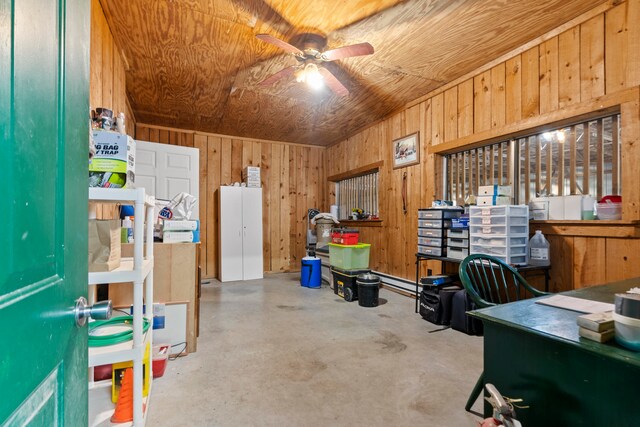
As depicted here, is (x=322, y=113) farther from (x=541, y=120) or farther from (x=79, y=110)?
(x=79, y=110)

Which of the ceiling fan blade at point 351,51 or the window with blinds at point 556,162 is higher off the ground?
the ceiling fan blade at point 351,51

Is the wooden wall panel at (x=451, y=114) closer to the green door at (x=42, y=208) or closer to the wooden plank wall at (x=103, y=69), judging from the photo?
the wooden plank wall at (x=103, y=69)

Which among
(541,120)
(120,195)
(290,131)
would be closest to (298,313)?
(120,195)

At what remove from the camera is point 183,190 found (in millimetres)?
5145

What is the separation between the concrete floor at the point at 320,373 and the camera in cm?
181

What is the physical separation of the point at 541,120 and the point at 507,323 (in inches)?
101

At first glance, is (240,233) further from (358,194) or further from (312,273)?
(358,194)

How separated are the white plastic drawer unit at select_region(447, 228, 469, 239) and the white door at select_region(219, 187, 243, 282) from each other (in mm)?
3700

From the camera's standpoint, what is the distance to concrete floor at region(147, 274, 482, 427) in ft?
5.92

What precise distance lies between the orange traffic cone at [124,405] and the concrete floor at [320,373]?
0.28 m

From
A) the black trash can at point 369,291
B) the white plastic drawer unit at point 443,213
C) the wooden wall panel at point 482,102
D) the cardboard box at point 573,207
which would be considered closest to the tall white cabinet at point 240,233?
the black trash can at point 369,291

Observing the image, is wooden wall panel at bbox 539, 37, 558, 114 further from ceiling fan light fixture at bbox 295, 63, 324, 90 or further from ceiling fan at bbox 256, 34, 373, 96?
ceiling fan light fixture at bbox 295, 63, 324, 90

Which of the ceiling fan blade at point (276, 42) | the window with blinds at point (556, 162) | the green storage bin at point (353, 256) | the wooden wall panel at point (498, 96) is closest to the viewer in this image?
the ceiling fan blade at point (276, 42)

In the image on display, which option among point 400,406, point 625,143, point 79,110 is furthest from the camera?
point 625,143
